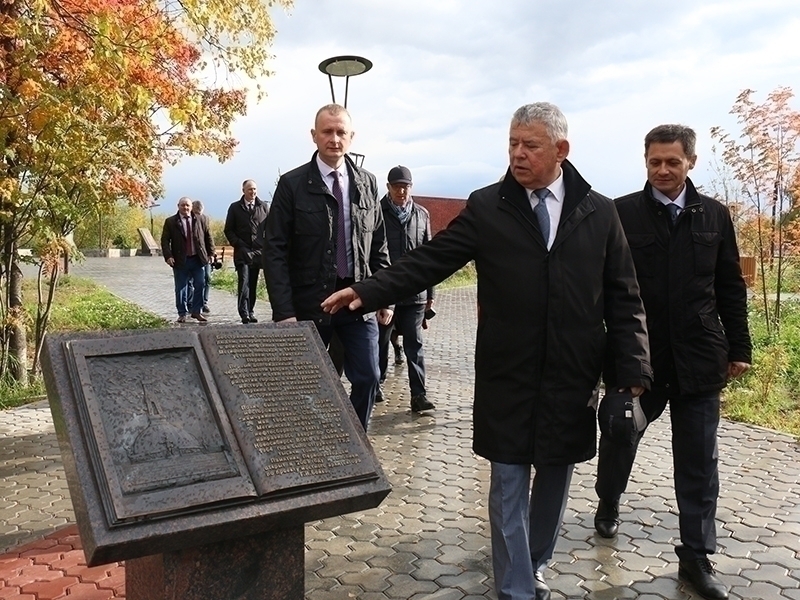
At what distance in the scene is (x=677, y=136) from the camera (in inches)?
139

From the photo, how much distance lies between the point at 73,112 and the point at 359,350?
12.0 ft

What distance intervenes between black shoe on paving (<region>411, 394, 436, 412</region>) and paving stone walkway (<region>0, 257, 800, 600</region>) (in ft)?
1.40

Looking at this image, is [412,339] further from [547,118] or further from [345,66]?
[345,66]

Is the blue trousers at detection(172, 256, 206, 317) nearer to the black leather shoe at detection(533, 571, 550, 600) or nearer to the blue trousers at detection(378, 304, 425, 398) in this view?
the blue trousers at detection(378, 304, 425, 398)

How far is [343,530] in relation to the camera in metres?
4.07

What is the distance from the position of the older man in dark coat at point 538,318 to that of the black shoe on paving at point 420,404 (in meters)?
3.71

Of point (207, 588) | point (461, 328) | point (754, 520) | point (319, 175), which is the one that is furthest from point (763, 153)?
point (207, 588)

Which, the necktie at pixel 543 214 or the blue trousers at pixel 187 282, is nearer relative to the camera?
the necktie at pixel 543 214

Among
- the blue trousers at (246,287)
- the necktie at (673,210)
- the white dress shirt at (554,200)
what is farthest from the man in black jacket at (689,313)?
A: the blue trousers at (246,287)

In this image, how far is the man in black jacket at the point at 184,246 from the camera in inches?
472

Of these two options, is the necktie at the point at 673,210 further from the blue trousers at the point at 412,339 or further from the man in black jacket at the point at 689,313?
the blue trousers at the point at 412,339

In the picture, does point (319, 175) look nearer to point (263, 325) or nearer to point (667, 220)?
point (263, 325)

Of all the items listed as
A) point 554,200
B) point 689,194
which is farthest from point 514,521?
point 689,194

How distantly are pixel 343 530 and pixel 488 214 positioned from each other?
1964mm
